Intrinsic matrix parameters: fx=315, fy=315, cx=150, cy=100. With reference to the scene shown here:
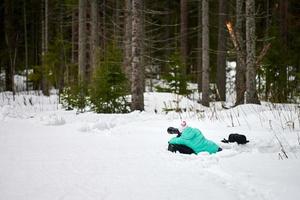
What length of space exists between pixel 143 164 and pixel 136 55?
20.7ft

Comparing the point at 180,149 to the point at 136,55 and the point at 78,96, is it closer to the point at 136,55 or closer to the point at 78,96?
the point at 136,55

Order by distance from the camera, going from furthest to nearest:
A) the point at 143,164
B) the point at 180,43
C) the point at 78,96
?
the point at 180,43, the point at 78,96, the point at 143,164

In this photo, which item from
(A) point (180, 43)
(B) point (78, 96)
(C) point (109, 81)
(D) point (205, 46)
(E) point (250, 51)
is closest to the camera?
(E) point (250, 51)

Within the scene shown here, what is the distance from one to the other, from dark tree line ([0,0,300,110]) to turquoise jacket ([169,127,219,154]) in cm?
513

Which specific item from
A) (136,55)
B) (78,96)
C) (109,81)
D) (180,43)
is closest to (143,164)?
(109,81)

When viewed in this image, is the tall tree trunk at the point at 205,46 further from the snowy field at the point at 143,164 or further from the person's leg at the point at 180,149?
the person's leg at the point at 180,149

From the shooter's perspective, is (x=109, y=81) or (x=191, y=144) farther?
(x=109, y=81)

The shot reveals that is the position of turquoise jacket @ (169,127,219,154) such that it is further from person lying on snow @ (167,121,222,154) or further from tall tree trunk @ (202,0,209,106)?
tall tree trunk @ (202,0,209,106)

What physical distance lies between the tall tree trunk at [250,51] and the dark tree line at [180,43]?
0.10 feet

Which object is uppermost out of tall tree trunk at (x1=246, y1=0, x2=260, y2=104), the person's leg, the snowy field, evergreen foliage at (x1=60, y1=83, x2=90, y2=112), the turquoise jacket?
tall tree trunk at (x1=246, y1=0, x2=260, y2=104)

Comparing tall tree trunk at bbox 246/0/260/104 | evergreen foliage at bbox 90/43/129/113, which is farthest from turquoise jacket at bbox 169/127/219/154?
tall tree trunk at bbox 246/0/260/104

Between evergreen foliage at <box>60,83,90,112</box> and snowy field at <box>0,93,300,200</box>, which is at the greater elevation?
evergreen foliage at <box>60,83,90,112</box>

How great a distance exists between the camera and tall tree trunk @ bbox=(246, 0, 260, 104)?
991 cm

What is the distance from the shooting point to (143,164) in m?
4.93
